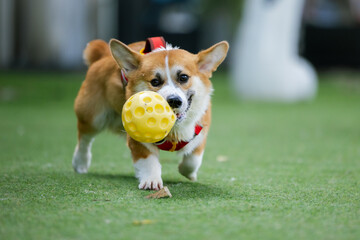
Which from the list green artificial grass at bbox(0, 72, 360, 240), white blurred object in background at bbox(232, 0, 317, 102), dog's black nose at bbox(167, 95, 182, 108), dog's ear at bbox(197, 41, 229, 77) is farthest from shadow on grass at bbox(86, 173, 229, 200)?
white blurred object in background at bbox(232, 0, 317, 102)

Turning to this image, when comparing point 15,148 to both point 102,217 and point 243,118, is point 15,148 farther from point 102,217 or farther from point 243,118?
point 243,118

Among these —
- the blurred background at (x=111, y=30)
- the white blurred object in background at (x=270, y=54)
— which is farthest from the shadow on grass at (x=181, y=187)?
the blurred background at (x=111, y=30)

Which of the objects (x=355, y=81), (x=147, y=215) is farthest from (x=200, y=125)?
(x=355, y=81)

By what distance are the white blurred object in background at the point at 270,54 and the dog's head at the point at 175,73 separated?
6412 mm

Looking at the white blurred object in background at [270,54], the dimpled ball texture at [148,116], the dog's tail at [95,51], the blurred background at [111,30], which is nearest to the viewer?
the dimpled ball texture at [148,116]

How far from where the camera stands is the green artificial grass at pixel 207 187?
2266 mm

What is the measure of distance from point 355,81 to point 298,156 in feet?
34.2

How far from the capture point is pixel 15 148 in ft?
15.8

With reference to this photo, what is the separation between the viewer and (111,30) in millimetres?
17703

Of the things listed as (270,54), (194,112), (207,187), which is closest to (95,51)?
(194,112)

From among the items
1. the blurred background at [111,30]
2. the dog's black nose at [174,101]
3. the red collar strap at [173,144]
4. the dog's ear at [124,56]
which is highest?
the dog's ear at [124,56]

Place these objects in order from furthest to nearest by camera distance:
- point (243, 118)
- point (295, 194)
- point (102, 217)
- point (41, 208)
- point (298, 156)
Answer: point (243, 118)
point (298, 156)
point (295, 194)
point (41, 208)
point (102, 217)

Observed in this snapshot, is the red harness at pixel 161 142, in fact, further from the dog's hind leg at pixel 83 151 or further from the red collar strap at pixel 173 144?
the dog's hind leg at pixel 83 151

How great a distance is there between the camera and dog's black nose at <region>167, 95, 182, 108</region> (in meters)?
2.96
